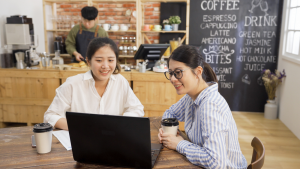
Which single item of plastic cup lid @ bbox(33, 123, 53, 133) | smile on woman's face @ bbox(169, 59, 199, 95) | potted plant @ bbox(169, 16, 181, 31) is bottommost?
plastic cup lid @ bbox(33, 123, 53, 133)

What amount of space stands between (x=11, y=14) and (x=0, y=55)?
0.85 m

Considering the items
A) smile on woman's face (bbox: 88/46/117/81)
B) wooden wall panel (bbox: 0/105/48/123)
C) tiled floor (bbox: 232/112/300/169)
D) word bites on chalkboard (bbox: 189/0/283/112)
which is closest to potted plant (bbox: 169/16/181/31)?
word bites on chalkboard (bbox: 189/0/283/112)

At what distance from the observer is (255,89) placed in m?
4.58

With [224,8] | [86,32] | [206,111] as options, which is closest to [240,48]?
[224,8]

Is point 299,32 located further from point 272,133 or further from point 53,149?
point 53,149

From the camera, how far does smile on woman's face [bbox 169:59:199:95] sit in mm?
1303

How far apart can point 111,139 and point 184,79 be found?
496 millimetres

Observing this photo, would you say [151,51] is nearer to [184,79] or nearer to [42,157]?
[184,79]

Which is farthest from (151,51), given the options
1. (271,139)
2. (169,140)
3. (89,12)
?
(169,140)

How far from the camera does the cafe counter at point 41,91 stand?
3342 mm

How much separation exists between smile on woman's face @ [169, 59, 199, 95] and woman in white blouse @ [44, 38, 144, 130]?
1.92 feet

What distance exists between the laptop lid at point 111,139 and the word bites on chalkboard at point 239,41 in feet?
12.6

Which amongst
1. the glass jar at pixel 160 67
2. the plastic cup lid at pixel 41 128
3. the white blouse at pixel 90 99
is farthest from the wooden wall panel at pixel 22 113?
the plastic cup lid at pixel 41 128

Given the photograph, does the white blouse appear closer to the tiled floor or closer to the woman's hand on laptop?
the woman's hand on laptop
